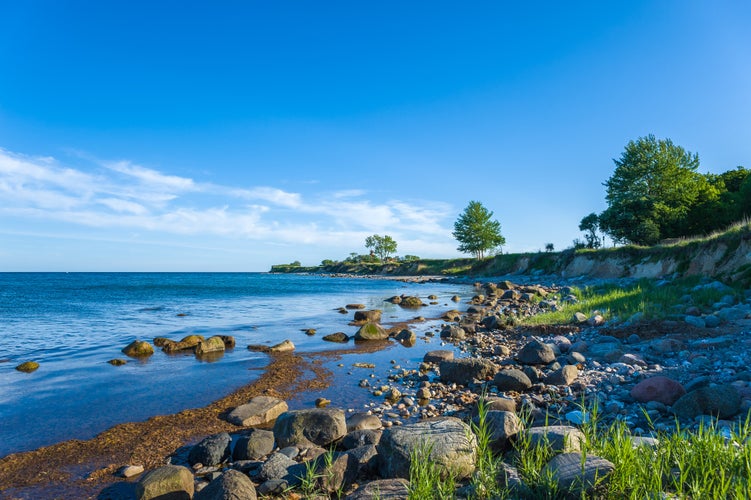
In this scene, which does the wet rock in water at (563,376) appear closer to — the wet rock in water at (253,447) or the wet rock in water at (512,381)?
the wet rock in water at (512,381)

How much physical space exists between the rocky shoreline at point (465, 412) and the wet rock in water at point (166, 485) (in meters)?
0.02

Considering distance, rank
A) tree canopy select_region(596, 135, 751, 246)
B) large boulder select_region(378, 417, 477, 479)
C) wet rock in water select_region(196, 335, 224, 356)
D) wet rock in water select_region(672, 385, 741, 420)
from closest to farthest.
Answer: large boulder select_region(378, 417, 477, 479), wet rock in water select_region(672, 385, 741, 420), wet rock in water select_region(196, 335, 224, 356), tree canopy select_region(596, 135, 751, 246)

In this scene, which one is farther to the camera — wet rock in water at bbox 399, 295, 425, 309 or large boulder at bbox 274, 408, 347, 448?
wet rock in water at bbox 399, 295, 425, 309

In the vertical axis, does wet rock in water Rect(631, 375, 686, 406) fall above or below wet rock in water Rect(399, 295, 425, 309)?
above

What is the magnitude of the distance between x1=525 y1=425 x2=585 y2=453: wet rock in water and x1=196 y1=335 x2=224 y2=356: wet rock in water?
12.6 metres

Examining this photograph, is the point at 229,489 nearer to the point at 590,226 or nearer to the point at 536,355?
the point at 536,355

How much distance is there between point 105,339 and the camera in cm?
1775

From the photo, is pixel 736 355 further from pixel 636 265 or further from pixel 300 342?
pixel 636 265

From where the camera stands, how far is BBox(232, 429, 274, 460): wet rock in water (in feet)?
20.6

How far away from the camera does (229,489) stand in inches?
184

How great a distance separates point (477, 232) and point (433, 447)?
268 ft

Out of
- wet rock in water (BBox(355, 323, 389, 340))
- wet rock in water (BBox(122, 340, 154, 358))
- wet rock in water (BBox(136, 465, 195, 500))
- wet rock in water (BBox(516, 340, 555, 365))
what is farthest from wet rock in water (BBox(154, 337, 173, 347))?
wet rock in water (BBox(516, 340, 555, 365))

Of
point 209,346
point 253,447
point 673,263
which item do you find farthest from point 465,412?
point 673,263

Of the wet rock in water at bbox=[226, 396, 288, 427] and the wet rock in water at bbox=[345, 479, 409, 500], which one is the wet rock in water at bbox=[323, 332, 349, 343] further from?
the wet rock in water at bbox=[345, 479, 409, 500]
